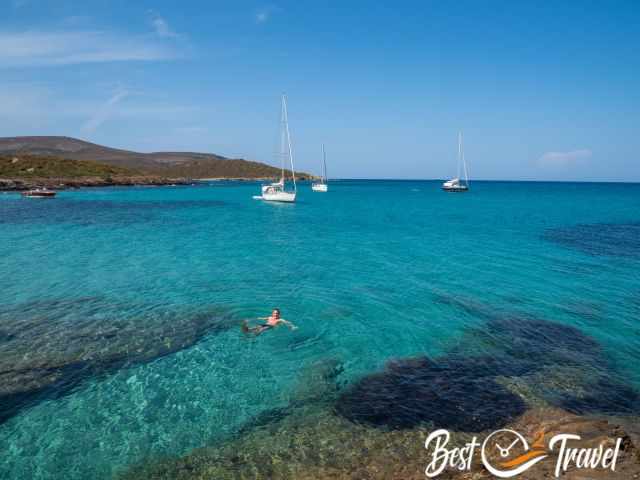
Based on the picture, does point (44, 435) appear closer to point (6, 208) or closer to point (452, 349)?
point (452, 349)

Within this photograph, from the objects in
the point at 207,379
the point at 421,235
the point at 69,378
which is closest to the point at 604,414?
the point at 207,379

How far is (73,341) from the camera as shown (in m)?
14.0

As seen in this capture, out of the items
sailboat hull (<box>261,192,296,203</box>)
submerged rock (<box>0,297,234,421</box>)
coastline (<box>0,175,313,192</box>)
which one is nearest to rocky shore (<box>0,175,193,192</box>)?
coastline (<box>0,175,313,192</box>)

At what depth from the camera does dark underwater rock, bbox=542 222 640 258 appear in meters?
33.4

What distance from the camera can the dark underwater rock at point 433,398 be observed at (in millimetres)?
9875

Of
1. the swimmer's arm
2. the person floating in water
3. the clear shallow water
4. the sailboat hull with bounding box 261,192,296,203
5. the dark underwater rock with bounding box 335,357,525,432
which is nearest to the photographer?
the clear shallow water

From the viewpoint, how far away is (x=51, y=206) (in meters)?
59.8

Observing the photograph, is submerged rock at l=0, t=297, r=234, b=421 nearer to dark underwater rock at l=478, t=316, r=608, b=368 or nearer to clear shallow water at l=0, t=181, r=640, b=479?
clear shallow water at l=0, t=181, r=640, b=479

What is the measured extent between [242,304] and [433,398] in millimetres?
10587

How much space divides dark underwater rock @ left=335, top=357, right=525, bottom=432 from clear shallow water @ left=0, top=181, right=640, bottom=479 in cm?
90

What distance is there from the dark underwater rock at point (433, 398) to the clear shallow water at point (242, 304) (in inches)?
35.5

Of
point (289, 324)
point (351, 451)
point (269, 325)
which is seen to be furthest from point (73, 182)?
point (351, 451)

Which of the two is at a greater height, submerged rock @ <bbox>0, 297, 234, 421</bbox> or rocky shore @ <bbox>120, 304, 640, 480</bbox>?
submerged rock @ <bbox>0, 297, 234, 421</bbox>

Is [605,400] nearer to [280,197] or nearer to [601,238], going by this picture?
[601,238]
